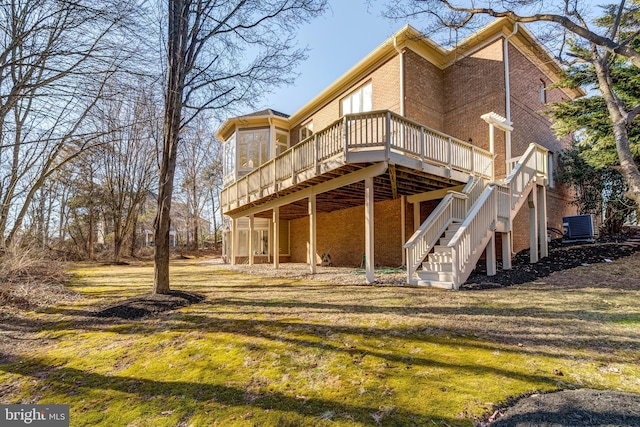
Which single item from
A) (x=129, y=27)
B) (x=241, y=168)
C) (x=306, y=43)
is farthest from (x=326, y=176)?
(x=241, y=168)

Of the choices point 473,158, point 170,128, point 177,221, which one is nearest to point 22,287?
point 170,128

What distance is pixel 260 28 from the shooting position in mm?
7832

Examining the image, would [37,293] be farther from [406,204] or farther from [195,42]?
[406,204]

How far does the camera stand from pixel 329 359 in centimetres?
331

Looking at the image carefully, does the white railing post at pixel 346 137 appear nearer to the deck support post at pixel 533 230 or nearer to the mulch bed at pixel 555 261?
the mulch bed at pixel 555 261

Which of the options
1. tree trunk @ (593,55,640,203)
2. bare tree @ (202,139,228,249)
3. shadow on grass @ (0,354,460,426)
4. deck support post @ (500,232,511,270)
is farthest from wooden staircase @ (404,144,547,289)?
bare tree @ (202,139,228,249)

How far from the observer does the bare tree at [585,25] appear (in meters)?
8.26

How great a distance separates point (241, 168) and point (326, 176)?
1013 cm

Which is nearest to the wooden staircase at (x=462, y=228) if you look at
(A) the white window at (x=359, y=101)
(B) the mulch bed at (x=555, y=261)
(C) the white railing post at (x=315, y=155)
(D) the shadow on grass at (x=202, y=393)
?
(B) the mulch bed at (x=555, y=261)

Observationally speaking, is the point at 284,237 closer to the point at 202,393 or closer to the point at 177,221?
the point at 202,393

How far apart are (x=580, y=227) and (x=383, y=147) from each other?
816 centimetres

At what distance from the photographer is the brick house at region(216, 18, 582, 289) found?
7.61m

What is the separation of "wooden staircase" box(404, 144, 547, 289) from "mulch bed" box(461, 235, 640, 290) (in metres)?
0.56

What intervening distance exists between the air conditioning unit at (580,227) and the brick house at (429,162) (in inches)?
51.5
